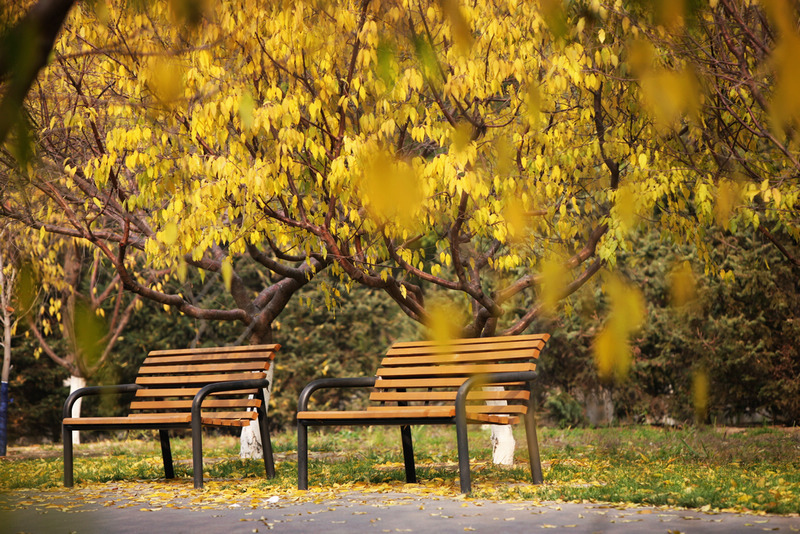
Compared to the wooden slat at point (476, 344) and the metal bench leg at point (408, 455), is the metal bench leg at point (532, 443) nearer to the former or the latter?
the wooden slat at point (476, 344)

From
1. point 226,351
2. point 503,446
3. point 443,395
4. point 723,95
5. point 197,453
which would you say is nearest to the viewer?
point 443,395

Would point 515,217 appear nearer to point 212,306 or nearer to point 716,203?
point 716,203

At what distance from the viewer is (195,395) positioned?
5695 millimetres

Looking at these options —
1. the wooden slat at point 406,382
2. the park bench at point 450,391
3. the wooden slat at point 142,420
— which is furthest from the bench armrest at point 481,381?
the wooden slat at point 142,420

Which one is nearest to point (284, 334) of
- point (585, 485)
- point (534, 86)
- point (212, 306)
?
point (212, 306)

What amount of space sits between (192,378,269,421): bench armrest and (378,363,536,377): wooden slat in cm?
83

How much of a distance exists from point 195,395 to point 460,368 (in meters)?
1.73

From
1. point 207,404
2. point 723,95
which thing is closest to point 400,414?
point 207,404

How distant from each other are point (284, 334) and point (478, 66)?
27.9 ft

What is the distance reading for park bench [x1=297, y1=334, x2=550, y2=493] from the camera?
483 centimetres

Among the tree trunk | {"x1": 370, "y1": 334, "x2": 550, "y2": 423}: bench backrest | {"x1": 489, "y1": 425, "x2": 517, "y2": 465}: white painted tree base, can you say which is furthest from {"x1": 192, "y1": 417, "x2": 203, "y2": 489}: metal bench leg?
the tree trunk

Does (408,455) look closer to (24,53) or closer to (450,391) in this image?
(450,391)

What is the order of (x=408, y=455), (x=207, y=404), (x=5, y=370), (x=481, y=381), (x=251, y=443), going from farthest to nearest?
(x=5, y=370)
(x=251, y=443)
(x=207, y=404)
(x=408, y=455)
(x=481, y=381)

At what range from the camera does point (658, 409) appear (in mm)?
12773
